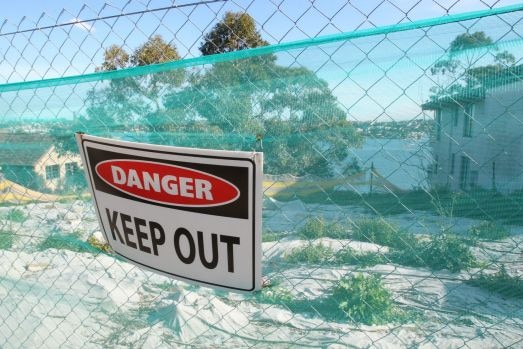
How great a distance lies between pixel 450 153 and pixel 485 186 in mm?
143

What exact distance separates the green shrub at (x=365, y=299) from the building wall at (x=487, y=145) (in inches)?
16.7

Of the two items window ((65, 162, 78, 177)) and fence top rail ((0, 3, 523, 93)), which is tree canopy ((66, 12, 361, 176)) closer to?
fence top rail ((0, 3, 523, 93))

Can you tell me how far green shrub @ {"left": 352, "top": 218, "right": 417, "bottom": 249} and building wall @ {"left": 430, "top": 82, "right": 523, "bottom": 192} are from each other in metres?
0.21

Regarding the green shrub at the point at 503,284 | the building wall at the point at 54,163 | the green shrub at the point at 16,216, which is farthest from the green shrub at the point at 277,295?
the green shrub at the point at 16,216

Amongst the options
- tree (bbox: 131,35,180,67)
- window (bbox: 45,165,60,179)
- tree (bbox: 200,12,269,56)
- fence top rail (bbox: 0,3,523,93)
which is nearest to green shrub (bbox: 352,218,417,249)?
fence top rail (bbox: 0,3,523,93)

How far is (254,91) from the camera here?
164cm

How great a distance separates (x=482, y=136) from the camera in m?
1.30

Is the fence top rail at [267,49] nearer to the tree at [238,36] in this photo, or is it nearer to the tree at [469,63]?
the tree at [469,63]

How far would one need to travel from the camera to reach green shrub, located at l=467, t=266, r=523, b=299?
1.35m

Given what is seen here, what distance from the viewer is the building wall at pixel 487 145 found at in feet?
4.19

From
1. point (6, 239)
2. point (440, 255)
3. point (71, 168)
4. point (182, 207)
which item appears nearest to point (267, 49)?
point (182, 207)

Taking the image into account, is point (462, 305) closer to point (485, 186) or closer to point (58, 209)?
point (485, 186)

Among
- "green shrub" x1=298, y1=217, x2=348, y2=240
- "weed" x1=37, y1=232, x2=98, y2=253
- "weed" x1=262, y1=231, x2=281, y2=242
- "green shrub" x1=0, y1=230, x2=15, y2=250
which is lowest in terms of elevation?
"green shrub" x1=0, y1=230, x2=15, y2=250

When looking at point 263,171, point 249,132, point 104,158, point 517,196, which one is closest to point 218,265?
point 263,171
